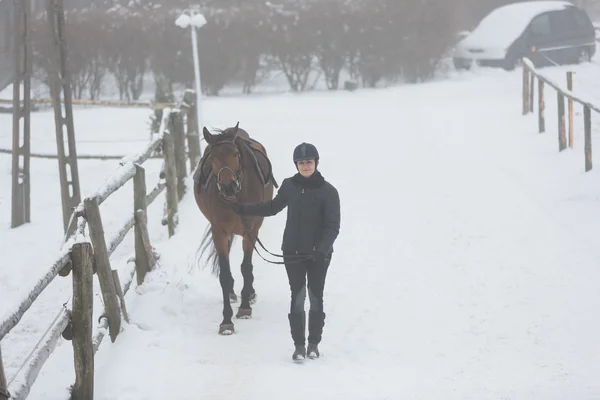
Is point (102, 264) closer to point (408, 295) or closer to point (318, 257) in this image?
point (318, 257)

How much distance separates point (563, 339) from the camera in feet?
25.2

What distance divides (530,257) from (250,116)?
14.5 metres

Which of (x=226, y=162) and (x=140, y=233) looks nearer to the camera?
(x=226, y=162)

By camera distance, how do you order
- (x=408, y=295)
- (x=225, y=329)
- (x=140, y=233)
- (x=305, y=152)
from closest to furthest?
1. (x=305, y=152)
2. (x=225, y=329)
3. (x=140, y=233)
4. (x=408, y=295)

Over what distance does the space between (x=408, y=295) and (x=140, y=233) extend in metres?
2.64

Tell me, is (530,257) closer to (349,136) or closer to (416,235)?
(416,235)

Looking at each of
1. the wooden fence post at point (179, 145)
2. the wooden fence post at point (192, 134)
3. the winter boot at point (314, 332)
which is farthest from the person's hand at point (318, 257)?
the wooden fence post at point (192, 134)

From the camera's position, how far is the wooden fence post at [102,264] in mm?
6879

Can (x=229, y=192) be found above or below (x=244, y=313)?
above

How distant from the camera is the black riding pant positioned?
708cm

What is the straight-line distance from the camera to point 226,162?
294 inches

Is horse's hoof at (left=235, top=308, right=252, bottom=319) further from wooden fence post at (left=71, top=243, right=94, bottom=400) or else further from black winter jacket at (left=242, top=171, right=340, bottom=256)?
wooden fence post at (left=71, top=243, right=94, bottom=400)

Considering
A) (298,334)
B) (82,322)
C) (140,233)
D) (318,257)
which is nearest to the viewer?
(82,322)

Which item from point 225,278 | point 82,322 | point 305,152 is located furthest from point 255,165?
point 82,322
